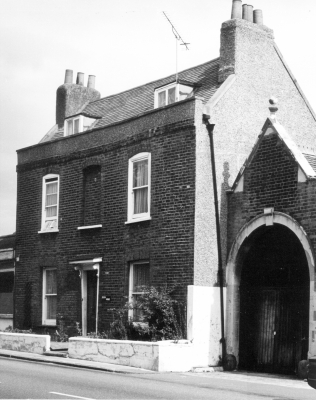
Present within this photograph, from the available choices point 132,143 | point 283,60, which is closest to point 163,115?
point 132,143

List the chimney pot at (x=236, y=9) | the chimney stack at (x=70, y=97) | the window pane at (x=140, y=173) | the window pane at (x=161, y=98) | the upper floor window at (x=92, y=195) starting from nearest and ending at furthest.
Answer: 1. the window pane at (x=140, y=173)
2. the chimney pot at (x=236, y=9)
3. the window pane at (x=161, y=98)
4. the upper floor window at (x=92, y=195)
5. the chimney stack at (x=70, y=97)

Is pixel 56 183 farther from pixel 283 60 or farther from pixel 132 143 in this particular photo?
pixel 283 60

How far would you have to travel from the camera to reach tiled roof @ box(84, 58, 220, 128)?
24.2 metres

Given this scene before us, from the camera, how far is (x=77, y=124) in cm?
2780

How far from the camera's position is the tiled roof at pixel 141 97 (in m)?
24.2

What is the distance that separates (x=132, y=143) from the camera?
2366cm

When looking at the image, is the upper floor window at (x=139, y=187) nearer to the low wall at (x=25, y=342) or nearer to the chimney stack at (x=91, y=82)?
the low wall at (x=25, y=342)

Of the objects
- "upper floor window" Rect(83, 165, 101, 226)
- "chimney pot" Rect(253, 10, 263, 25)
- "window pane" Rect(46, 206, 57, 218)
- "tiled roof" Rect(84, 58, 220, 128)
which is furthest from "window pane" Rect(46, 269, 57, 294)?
"chimney pot" Rect(253, 10, 263, 25)

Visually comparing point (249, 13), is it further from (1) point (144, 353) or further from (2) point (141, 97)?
(1) point (144, 353)

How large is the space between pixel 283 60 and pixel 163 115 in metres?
4.88

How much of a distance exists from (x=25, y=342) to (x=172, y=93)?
9.01 metres

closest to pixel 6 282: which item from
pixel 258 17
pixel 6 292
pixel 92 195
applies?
pixel 6 292

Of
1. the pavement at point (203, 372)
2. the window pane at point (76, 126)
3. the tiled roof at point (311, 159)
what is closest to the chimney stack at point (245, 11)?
the tiled roof at point (311, 159)

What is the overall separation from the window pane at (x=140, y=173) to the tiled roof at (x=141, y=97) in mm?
2584
